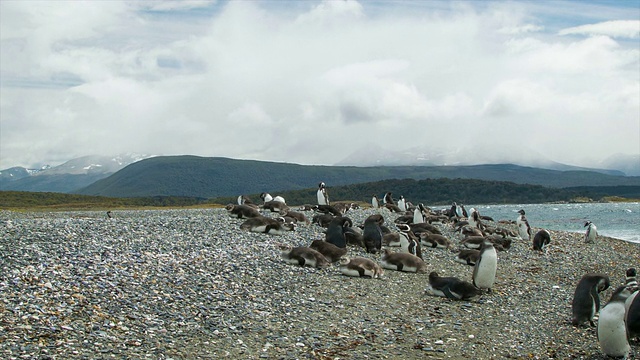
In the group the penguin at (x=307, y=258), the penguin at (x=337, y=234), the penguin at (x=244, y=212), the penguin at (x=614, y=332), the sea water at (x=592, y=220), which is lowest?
the sea water at (x=592, y=220)

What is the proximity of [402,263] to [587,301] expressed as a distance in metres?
4.97

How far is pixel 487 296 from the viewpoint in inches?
536

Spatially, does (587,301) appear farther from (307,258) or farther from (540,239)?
(540,239)

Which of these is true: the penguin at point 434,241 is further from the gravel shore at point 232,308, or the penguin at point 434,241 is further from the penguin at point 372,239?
the gravel shore at point 232,308

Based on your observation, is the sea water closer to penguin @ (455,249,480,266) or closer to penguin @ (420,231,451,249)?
penguin @ (420,231,451,249)

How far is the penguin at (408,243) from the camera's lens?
Result: 58.2 feet

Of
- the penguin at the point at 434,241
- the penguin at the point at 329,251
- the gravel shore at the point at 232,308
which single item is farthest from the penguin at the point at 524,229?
the penguin at the point at 329,251

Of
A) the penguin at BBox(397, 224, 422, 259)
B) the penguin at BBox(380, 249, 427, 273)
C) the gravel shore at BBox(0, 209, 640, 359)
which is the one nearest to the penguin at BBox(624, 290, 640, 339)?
the gravel shore at BBox(0, 209, 640, 359)

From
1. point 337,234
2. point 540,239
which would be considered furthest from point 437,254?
point 540,239

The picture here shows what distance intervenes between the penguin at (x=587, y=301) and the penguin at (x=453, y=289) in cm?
198

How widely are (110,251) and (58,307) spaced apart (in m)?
4.40

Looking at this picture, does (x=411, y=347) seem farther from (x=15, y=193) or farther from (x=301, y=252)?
(x=15, y=193)

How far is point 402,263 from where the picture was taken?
15523mm

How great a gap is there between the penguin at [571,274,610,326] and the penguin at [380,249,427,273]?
4495mm
